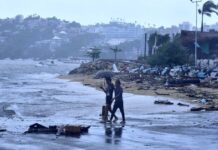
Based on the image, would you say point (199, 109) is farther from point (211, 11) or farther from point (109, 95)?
point (211, 11)

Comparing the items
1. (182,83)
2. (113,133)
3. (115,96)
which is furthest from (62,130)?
(182,83)

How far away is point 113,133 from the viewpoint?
15.8 metres

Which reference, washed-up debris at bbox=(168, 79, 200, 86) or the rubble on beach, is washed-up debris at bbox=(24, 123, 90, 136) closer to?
the rubble on beach

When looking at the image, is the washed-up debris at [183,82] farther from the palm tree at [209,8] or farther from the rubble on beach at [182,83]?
the palm tree at [209,8]

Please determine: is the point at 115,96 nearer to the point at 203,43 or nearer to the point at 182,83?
the point at 182,83

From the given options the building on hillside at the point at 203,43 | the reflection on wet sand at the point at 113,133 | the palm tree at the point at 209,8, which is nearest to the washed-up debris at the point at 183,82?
the reflection on wet sand at the point at 113,133

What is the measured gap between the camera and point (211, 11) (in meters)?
87.1

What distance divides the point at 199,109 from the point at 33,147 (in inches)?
471

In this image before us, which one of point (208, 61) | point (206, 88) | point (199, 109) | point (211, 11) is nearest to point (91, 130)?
point (199, 109)

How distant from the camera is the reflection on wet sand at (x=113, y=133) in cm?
1407

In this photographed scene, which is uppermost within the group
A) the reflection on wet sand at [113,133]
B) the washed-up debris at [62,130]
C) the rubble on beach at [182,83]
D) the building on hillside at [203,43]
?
the building on hillside at [203,43]

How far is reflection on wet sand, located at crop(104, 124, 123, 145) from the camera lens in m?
14.1

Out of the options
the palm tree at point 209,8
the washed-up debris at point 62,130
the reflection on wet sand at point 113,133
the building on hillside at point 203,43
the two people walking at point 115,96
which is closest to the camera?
the reflection on wet sand at point 113,133

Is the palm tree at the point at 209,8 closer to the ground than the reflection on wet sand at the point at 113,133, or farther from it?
farther from it
